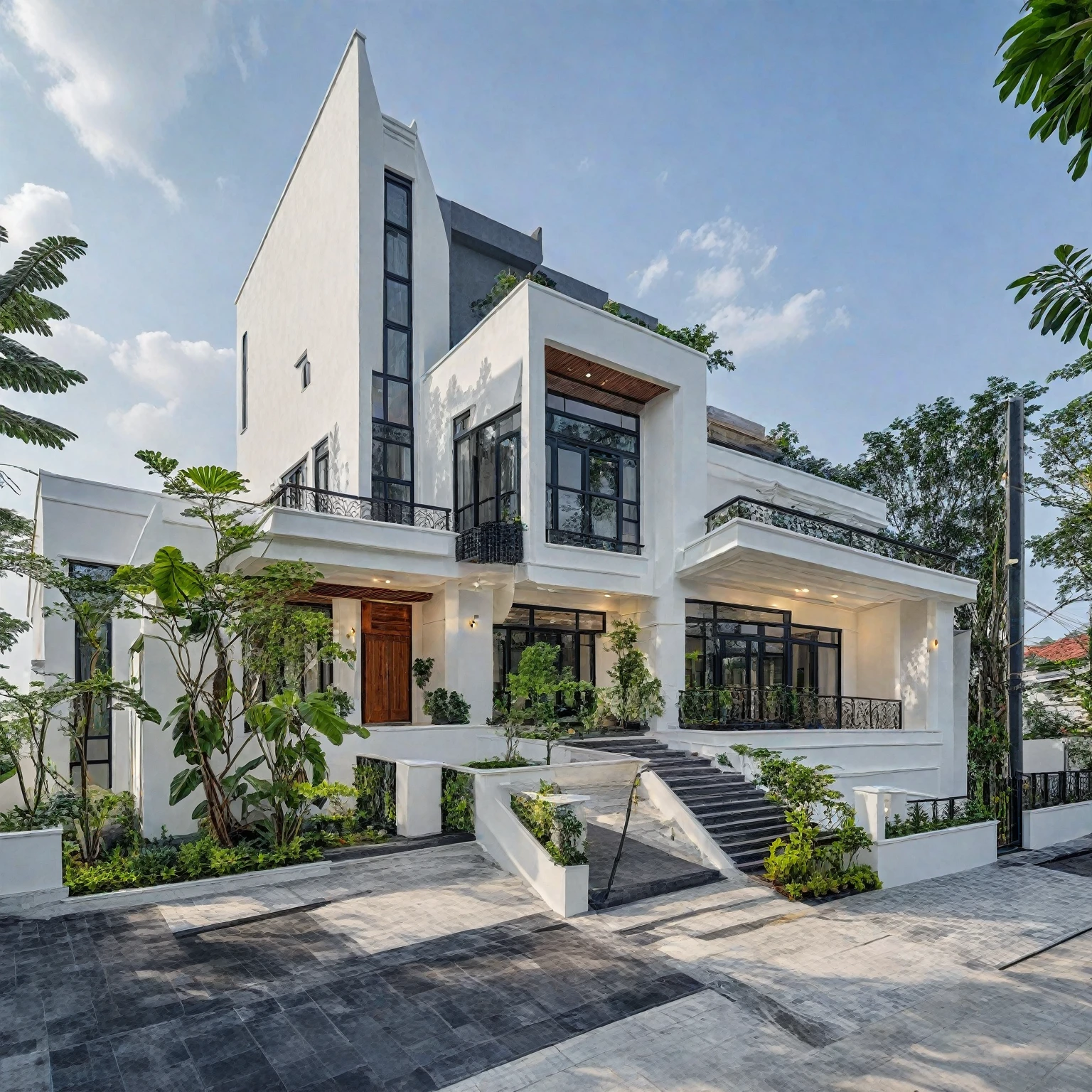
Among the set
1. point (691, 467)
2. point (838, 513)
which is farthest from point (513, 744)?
point (838, 513)

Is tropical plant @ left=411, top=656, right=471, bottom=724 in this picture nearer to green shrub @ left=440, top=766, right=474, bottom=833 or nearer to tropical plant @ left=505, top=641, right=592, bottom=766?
tropical plant @ left=505, top=641, right=592, bottom=766

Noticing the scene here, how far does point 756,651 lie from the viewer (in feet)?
60.6

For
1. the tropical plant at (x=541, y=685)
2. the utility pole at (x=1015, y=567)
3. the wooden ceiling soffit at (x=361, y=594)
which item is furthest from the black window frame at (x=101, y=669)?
the utility pole at (x=1015, y=567)

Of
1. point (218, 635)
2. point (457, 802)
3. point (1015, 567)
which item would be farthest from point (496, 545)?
point (1015, 567)

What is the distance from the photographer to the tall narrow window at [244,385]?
24.1 metres

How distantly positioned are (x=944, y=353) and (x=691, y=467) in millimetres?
5727

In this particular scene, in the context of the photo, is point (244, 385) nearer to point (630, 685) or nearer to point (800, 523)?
point (630, 685)

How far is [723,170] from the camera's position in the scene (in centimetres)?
1096

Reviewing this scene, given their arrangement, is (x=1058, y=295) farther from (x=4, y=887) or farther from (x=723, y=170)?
(x=4, y=887)

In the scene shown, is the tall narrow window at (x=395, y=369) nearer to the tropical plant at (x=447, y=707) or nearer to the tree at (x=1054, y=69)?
the tropical plant at (x=447, y=707)

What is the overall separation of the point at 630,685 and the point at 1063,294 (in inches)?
533

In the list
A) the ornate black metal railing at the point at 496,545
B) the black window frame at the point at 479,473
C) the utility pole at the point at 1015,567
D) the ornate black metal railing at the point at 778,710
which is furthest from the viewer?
the ornate black metal railing at the point at 778,710

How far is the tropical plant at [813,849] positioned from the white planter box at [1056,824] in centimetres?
541

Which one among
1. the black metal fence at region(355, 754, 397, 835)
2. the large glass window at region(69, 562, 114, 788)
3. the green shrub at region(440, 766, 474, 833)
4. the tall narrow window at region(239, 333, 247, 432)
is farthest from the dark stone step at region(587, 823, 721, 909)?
the tall narrow window at region(239, 333, 247, 432)
